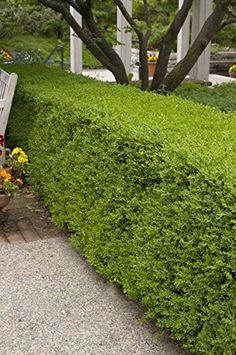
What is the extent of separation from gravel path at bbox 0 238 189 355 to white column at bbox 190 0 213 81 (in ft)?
24.0

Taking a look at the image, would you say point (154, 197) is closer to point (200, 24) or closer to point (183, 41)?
point (200, 24)

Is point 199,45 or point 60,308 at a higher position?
point 199,45

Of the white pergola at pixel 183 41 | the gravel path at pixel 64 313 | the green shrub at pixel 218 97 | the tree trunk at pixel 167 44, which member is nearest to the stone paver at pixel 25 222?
the gravel path at pixel 64 313

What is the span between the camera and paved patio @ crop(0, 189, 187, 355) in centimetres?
262

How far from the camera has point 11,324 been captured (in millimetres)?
2789

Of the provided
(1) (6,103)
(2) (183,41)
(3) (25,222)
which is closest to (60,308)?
(3) (25,222)

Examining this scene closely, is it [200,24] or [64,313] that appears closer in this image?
[64,313]

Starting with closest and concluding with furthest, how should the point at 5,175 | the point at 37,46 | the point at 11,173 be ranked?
1. the point at 5,175
2. the point at 11,173
3. the point at 37,46

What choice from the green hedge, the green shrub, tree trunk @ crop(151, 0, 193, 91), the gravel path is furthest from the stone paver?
tree trunk @ crop(151, 0, 193, 91)

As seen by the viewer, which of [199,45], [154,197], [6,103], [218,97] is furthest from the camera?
[199,45]

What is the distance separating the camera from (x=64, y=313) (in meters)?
2.89

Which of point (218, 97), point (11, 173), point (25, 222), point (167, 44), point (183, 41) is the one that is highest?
point (167, 44)

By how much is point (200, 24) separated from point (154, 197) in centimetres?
809

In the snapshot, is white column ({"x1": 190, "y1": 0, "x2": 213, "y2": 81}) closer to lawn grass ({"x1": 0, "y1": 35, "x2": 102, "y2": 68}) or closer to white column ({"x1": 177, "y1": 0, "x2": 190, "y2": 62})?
white column ({"x1": 177, "y1": 0, "x2": 190, "y2": 62})
